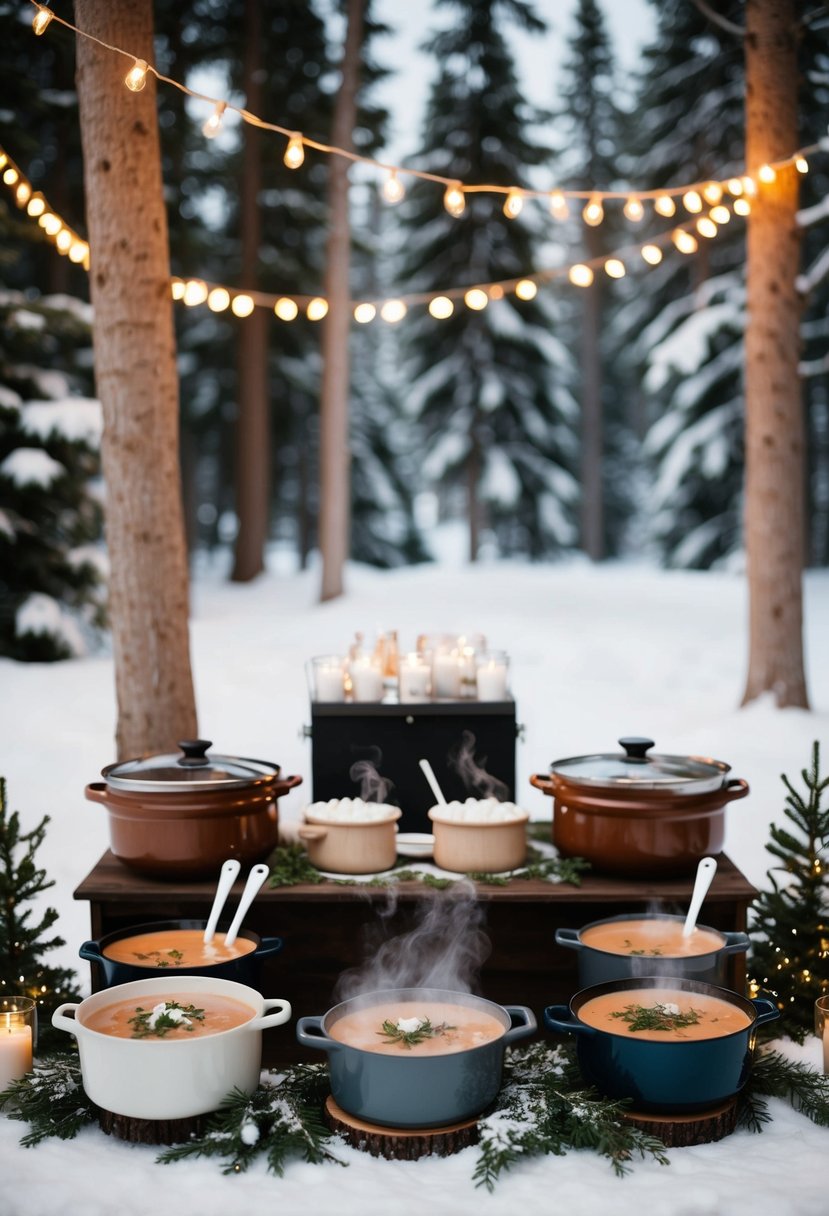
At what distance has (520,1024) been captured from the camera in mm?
2803

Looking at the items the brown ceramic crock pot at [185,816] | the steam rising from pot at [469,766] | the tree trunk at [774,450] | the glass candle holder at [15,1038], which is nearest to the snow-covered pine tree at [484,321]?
the tree trunk at [774,450]

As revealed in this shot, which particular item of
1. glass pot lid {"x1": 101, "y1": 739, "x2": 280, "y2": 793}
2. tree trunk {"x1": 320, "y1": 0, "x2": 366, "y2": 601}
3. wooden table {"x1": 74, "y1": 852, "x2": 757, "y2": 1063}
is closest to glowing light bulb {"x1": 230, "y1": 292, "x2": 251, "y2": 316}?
glass pot lid {"x1": 101, "y1": 739, "x2": 280, "y2": 793}

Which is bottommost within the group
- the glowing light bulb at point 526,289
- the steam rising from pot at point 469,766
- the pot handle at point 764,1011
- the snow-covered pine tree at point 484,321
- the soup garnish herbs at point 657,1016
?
the pot handle at point 764,1011

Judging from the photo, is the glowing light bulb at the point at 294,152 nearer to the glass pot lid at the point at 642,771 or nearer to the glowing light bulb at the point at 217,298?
the glowing light bulb at the point at 217,298

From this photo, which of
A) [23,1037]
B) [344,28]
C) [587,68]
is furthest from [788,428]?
[587,68]

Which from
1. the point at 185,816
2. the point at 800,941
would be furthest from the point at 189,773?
the point at 800,941

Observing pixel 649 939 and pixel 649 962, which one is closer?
pixel 649 962

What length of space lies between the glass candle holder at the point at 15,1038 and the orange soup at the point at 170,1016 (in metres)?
0.40

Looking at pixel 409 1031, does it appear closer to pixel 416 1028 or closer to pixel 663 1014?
pixel 416 1028

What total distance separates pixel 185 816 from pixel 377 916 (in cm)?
60

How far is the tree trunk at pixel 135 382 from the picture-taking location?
169 inches

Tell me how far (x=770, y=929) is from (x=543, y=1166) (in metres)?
1.28

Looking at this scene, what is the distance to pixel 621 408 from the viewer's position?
2289 centimetres

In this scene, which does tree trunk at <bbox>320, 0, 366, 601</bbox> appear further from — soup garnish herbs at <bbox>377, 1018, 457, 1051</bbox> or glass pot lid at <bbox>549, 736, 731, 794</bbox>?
soup garnish herbs at <bbox>377, 1018, 457, 1051</bbox>
